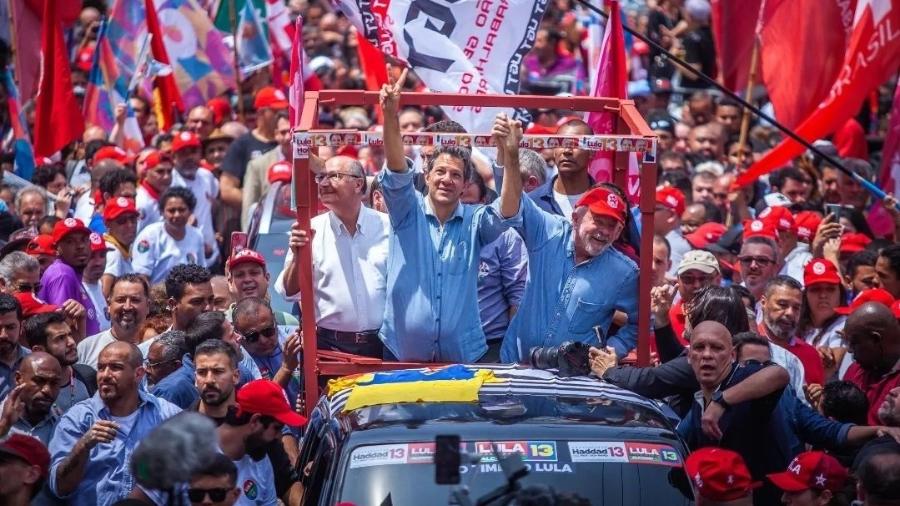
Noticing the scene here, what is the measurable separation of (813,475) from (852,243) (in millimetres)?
5409

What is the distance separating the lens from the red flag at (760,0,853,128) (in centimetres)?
1288

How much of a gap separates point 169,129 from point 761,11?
5939 millimetres

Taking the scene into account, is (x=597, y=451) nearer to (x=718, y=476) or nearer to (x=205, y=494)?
(x=718, y=476)

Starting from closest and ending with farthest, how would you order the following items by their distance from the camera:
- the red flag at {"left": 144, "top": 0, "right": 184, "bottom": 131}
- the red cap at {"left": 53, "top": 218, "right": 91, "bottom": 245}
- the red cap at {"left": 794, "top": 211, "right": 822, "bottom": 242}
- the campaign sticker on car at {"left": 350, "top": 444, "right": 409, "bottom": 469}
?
the campaign sticker on car at {"left": 350, "top": 444, "right": 409, "bottom": 469} → the red cap at {"left": 53, "top": 218, "right": 91, "bottom": 245} → the red cap at {"left": 794, "top": 211, "right": 822, "bottom": 242} → the red flag at {"left": 144, "top": 0, "right": 184, "bottom": 131}

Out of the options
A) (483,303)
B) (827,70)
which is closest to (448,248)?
(483,303)

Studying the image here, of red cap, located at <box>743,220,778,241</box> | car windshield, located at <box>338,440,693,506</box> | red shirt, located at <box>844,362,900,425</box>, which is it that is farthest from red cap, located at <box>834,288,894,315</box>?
car windshield, located at <box>338,440,693,506</box>

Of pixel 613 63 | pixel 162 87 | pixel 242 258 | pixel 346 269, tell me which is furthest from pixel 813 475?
pixel 162 87

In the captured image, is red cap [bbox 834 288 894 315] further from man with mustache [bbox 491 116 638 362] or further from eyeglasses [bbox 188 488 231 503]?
eyeglasses [bbox 188 488 231 503]

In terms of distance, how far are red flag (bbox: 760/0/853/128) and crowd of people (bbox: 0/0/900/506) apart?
3.14ft

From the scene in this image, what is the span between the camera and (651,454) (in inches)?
249

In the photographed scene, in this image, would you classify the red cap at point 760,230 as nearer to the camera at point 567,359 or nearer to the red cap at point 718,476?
the camera at point 567,359

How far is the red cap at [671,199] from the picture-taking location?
1229 cm

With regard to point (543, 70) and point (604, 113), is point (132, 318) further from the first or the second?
point (543, 70)

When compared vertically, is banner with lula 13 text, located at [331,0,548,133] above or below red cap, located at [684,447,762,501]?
above
